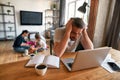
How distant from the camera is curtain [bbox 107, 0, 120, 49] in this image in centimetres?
232

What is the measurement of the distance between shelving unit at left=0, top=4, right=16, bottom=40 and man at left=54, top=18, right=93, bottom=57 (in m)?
4.13

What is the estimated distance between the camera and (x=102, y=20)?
8.46 feet

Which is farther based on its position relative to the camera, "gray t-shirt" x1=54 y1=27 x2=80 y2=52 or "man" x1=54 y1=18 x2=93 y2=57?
"gray t-shirt" x1=54 y1=27 x2=80 y2=52

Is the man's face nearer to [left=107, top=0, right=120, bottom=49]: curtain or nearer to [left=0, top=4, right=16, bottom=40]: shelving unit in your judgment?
[left=107, top=0, right=120, bottom=49]: curtain

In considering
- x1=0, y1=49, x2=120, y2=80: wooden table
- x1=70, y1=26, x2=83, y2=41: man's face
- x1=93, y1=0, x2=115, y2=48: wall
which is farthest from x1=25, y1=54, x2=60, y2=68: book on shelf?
x1=93, y1=0, x2=115, y2=48: wall

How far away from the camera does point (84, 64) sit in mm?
919

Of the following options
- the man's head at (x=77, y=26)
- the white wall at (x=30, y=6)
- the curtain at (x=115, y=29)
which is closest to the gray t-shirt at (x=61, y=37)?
the man's head at (x=77, y=26)

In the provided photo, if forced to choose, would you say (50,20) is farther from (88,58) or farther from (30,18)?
(88,58)

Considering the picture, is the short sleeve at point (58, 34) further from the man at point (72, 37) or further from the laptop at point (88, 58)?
the laptop at point (88, 58)

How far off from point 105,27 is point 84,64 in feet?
6.69

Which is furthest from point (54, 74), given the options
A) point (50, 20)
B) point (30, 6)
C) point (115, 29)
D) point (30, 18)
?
point (50, 20)

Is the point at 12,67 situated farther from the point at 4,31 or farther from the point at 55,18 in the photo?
the point at 55,18

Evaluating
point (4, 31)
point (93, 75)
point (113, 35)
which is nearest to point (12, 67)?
point (93, 75)

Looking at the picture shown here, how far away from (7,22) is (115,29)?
446 centimetres
